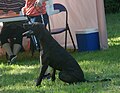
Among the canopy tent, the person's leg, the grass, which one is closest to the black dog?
the grass

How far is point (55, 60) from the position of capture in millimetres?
5727

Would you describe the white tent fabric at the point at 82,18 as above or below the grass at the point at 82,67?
above

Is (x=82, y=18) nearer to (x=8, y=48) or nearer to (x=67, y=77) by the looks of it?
(x=8, y=48)

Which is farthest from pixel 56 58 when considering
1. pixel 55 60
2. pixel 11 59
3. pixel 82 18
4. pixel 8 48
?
pixel 82 18

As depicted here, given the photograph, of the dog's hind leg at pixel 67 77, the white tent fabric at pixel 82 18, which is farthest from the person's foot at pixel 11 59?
the dog's hind leg at pixel 67 77

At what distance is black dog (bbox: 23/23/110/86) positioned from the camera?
18.7ft

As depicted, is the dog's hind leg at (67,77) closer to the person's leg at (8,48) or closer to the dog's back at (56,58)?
the dog's back at (56,58)

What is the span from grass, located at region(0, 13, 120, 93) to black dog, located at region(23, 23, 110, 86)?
0.40 feet

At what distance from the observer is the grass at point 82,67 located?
552 cm

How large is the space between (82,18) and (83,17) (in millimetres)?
31

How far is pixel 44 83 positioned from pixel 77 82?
1.56ft

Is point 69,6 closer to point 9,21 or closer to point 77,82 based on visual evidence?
point 9,21

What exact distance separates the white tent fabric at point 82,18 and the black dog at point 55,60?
3.36 meters

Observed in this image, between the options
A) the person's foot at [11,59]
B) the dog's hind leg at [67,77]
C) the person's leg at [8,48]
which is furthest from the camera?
the person's leg at [8,48]
